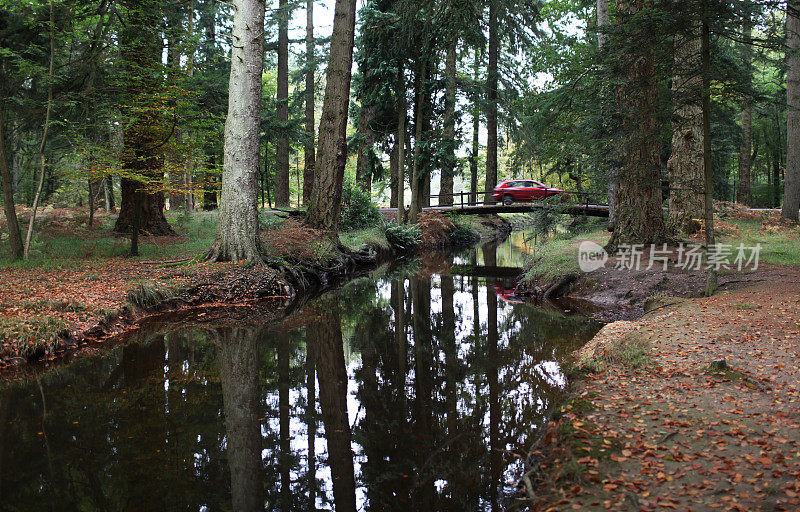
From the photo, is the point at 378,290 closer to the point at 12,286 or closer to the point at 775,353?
the point at 12,286

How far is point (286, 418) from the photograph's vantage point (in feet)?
15.8

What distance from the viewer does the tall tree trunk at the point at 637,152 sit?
8.41m

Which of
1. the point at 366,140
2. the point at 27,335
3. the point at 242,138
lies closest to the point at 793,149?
the point at 366,140

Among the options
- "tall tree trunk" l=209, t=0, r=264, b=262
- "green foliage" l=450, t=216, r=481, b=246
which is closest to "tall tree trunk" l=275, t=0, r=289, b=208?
"green foliage" l=450, t=216, r=481, b=246

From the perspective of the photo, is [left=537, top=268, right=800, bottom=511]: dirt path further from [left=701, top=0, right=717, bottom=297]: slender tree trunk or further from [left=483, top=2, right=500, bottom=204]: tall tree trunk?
[left=483, top=2, right=500, bottom=204]: tall tree trunk

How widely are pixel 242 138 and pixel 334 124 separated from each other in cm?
355

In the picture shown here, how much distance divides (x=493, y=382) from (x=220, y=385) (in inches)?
122

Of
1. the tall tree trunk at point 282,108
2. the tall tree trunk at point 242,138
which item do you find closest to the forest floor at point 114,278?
the tall tree trunk at point 242,138

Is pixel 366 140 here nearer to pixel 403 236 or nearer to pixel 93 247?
pixel 403 236

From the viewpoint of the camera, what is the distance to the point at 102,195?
24.7 meters

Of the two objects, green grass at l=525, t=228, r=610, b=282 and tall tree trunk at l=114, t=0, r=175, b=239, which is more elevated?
tall tree trunk at l=114, t=0, r=175, b=239

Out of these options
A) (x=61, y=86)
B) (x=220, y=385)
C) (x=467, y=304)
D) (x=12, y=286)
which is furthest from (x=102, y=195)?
(x=220, y=385)

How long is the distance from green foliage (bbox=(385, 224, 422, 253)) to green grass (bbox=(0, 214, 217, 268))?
611 cm

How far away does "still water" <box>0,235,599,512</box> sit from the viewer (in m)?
3.58
